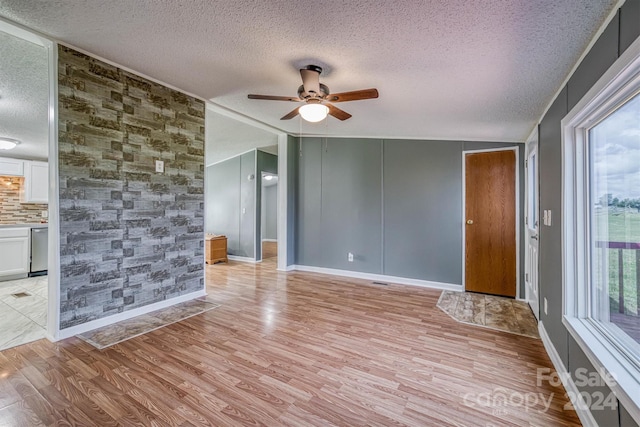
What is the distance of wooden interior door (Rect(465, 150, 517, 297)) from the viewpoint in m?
3.88

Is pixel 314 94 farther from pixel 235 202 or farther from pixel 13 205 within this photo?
pixel 13 205

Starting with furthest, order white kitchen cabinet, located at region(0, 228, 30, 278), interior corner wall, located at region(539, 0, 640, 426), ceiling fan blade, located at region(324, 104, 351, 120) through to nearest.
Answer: white kitchen cabinet, located at region(0, 228, 30, 278) < ceiling fan blade, located at region(324, 104, 351, 120) < interior corner wall, located at region(539, 0, 640, 426)

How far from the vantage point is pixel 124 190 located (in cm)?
287

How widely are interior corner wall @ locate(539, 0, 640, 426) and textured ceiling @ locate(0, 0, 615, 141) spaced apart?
5.3 inches

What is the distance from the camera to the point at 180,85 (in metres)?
3.16

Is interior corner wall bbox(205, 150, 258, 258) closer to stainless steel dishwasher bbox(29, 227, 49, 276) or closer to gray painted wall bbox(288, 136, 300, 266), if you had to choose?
gray painted wall bbox(288, 136, 300, 266)

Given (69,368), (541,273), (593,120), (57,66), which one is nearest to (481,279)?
(541,273)

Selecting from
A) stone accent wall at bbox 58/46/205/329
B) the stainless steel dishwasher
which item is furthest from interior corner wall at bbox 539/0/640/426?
the stainless steel dishwasher

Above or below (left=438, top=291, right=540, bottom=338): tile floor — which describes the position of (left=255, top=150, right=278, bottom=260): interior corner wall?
above

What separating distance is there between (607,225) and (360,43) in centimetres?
191

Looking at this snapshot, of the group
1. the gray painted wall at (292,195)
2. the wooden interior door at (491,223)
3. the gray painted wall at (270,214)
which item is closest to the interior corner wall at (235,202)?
the gray painted wall at (292,195)

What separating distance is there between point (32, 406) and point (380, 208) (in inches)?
166

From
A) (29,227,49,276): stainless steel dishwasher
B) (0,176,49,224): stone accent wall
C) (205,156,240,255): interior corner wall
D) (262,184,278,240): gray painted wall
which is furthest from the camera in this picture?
(262,184,278,240): gray painted wall

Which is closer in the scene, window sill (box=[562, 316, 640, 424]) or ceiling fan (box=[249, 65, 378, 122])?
window sill (box=[562, 316, 640, 424])
